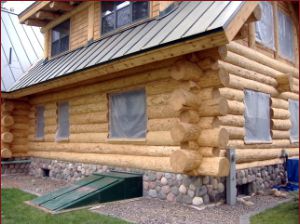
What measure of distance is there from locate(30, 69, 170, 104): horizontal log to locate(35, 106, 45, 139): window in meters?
0.53

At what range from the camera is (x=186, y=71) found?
7.09 m

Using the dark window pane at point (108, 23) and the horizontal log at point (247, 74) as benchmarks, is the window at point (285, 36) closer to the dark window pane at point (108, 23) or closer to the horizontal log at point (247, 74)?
the horizontal log at point (247, 74)

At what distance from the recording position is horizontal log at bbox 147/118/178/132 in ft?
25.3

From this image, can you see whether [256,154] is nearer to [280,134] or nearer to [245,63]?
[280,134]

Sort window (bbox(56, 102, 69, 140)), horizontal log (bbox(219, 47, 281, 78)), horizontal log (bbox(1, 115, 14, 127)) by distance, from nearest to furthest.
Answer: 1. horizontal log (bbox(219, 47, 281, 78))
2. window (bbox(56, 102, 69, 140))
3. horizontal log (bbox(1, 115, 14, 127))

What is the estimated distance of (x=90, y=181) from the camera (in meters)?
8.39

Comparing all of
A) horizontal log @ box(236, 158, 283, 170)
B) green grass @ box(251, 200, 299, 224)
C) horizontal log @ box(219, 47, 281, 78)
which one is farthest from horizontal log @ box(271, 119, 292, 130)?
green grass @ box(251, 200, 299, 224)

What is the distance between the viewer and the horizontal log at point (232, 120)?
7787 millimetres

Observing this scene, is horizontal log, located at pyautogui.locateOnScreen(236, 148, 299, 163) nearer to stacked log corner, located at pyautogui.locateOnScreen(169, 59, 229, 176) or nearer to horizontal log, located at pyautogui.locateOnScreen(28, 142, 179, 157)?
stacked log corner, located at pyautogui.locateOnScreen(169, 59, 229, 176)

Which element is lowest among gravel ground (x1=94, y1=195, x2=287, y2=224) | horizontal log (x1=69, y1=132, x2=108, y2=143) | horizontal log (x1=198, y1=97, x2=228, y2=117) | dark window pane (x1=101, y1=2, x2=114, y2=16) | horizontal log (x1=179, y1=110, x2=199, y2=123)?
gravel ground (x1=94, y1=195, x2=287, y2=224)

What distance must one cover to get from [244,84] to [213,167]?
9.32 ft

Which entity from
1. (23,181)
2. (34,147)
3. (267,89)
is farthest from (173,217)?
(34,147)

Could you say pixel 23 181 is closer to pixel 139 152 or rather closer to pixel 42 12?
pixel 139 152

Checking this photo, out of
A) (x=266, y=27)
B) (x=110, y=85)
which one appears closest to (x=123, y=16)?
(x=110, y=85)
